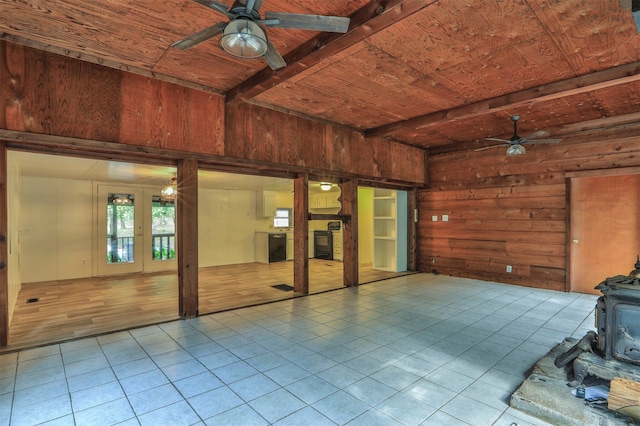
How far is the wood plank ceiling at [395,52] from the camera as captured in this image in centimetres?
245

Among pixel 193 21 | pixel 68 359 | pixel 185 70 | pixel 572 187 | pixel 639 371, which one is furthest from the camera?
pixel 572 187

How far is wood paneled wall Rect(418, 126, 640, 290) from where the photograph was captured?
17.3ft

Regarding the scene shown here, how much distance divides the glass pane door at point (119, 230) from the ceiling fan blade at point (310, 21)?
693 centimetres

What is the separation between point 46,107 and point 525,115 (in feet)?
20.1

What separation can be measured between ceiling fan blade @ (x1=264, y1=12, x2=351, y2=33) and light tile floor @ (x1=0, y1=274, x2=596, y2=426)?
98.4 inches

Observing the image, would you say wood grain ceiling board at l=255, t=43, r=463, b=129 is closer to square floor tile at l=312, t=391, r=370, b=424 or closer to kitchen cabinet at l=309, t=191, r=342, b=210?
square floor tile at l=312, t=391, r=370, b=424

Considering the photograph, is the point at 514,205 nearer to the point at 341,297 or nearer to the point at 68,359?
the point at 341,297

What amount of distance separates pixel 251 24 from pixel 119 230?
7.04 metres

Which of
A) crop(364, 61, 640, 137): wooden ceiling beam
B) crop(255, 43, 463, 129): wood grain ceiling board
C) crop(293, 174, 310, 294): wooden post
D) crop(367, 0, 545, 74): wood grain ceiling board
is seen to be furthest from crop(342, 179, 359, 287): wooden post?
crop(367, 0, 545, 74): wood grain ceiling board

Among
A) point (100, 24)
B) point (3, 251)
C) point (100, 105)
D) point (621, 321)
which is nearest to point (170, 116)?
point (100, 105)

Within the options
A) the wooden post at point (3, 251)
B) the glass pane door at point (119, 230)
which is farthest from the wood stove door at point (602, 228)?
the glass pane door at point (119, 230)

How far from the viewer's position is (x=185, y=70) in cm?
352

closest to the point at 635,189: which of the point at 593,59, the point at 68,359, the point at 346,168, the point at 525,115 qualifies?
the point at 525,115

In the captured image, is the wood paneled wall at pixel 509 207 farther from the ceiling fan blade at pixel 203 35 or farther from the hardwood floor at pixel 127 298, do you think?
the ceiling fan blade at pixel 203 35
